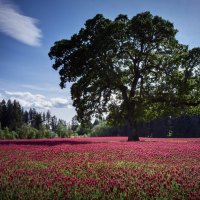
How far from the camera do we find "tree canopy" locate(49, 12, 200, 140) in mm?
32875

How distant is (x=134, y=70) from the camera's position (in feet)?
115

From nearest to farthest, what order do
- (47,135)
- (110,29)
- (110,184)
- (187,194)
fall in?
(187,194) → (110,184) → (110,29) → (47,135)

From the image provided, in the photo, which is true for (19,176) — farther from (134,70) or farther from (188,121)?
(188,121)

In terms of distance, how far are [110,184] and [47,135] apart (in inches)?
2695

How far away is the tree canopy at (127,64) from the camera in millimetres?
32875

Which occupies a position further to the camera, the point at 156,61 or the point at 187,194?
the point at 156,61

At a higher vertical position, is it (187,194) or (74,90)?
(74,90)

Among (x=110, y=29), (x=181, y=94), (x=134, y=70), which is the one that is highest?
(x=110, y=29)

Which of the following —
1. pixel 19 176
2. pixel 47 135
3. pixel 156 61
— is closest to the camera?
pixel 19 176

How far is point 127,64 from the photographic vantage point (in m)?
35.7

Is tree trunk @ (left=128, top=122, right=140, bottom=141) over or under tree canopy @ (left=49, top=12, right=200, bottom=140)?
under

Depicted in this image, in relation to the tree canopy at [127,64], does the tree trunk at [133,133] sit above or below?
below

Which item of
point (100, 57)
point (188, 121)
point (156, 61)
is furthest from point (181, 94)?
point (188, 121)

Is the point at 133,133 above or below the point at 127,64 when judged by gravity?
below
